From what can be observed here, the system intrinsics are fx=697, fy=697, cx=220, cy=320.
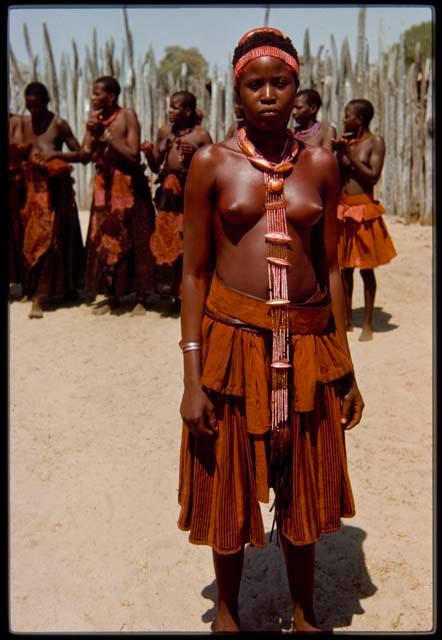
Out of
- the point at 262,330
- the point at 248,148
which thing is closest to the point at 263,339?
the point at 262,330

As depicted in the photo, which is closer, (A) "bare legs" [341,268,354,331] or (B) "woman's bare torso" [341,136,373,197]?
(B) "woman's bare torso" [341,136,373,197]

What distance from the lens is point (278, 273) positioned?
2123mm

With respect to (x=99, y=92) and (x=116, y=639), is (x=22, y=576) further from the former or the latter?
(x=99, y=92)

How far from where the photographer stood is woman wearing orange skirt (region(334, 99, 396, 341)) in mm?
5828

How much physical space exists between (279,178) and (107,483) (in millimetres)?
2209

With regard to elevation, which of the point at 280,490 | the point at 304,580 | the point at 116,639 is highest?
the point at 280,490

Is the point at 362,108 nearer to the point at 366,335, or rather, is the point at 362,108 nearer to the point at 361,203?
the point at 361,203

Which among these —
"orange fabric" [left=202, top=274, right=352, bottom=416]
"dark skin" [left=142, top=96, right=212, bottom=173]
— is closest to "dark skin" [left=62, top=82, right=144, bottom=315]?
"dark skin" [left=142, top=96, right=212, bottom=173]

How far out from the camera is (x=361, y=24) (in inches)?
437

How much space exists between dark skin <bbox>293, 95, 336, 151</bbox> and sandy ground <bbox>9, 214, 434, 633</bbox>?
69.9 inches

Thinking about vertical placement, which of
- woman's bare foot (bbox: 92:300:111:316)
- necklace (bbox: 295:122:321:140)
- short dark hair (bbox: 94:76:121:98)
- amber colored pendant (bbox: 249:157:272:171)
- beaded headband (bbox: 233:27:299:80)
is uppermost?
short dark hair (bbox: 94:76:121:98)

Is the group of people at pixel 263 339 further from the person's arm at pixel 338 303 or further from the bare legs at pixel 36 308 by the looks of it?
the bare legs at pixel 36 308

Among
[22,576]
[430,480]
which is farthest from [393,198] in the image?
[22,576]

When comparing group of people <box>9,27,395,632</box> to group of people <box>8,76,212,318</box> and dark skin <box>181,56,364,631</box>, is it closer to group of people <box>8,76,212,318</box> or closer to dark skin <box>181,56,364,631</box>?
dark skin <box>181,56,364,631</box>
